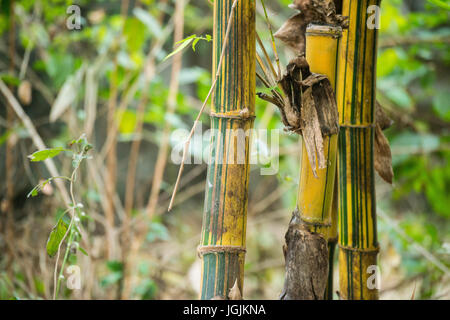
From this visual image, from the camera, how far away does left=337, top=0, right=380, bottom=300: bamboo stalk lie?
21.5 inches

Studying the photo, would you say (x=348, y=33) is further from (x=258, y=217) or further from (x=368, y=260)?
(x=258, y=217)

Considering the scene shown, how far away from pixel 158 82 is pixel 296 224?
107 centimetres

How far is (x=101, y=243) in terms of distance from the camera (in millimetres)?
1319

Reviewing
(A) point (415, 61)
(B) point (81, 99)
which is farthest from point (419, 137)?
(B) point (81, 99)

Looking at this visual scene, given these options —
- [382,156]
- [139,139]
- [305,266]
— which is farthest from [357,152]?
[139,139]

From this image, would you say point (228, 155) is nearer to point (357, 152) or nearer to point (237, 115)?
point (237, 115)

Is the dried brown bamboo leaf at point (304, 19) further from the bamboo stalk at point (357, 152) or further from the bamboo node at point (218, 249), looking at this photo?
the bamboo node at point (218, 249)

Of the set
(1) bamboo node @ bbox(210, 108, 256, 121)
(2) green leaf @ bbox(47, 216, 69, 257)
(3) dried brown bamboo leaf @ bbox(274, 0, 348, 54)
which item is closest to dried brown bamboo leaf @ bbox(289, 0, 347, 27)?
(3) dried brown bamboo leaf @ bbox(274, 0, 348, 54)

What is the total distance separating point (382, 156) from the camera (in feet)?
2.01

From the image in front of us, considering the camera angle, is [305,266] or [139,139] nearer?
[305,266]

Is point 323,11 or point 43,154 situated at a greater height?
point 323,11

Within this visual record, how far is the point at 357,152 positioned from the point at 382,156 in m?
0.07

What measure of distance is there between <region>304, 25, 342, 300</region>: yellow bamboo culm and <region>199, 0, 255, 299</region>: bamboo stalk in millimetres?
70
